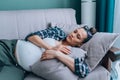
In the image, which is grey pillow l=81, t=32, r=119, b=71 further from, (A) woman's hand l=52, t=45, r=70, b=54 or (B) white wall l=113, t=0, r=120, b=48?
(B) white wall l=113, t=0, r=120, b=48

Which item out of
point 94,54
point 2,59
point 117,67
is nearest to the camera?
point 94,54

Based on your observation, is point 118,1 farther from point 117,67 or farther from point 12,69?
point 12,69

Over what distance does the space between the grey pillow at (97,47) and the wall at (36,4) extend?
0.89 metres

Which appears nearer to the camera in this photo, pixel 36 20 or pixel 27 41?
pixel 27 41

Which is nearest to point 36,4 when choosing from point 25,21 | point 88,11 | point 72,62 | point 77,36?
point 25,21

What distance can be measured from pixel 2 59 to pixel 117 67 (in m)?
1.04

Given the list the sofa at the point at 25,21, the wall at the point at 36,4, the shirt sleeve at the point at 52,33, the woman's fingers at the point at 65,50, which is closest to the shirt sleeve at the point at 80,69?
the woman's fingers at the point at 65,50

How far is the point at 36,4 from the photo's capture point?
7.57ft

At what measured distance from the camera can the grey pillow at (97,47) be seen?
1498 mm

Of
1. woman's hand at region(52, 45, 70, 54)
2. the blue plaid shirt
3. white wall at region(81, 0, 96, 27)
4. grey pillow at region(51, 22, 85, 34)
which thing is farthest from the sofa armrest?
white wall at region(81, 0, 96, 27)

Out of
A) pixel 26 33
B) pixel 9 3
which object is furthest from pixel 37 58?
pixel 9 3

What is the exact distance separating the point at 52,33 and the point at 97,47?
0.45 meters

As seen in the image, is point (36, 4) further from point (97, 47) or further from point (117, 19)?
point (97, 47)

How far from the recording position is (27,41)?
172 centimetres
